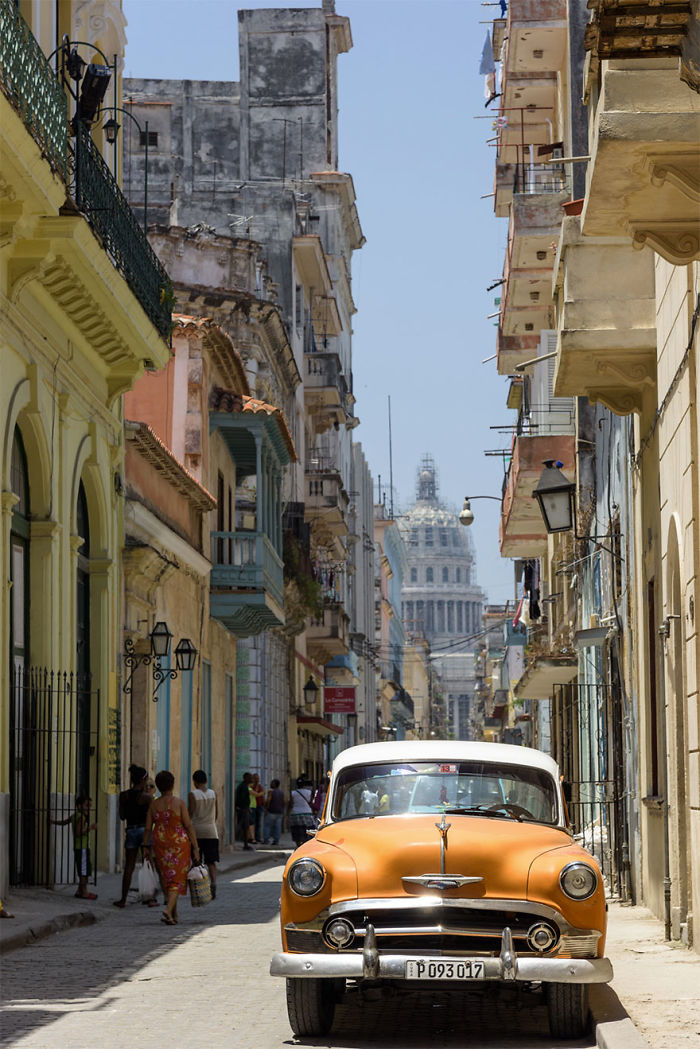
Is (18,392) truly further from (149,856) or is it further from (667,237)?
(667,237)

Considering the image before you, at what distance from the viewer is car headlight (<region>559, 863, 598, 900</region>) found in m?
8.59

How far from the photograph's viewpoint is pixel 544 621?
1463 inches

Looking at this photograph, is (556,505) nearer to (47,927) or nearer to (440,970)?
(47,927)

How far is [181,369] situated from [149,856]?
44.9 feet

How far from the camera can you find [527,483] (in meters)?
27.2

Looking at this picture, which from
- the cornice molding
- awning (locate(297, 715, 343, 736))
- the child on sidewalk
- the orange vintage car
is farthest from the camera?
awning (locate(297, 715, 343, 736))

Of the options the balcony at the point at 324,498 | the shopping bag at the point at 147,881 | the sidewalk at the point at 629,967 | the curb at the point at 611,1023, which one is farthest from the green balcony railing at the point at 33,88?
the balcony at the point at 324,498

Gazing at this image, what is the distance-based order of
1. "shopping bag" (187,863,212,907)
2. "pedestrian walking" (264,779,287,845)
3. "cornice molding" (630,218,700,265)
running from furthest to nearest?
"pedestrian walking" (264,779,287,845) < "shopping bag" (187,863,212,907) < "cornice molding" (630,218,700,265)

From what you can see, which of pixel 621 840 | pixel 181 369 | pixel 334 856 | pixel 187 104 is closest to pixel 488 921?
pixel 334 856

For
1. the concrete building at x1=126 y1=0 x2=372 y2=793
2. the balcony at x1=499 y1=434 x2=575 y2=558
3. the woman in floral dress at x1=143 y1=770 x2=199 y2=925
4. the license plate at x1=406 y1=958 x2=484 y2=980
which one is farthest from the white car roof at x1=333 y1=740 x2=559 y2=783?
the concrete building at x1=126 y1=0 x2=372 y2=793

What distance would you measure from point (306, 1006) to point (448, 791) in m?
1.61

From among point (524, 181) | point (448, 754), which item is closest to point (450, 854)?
point (448, 754)

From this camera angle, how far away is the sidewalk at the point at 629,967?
818 cm

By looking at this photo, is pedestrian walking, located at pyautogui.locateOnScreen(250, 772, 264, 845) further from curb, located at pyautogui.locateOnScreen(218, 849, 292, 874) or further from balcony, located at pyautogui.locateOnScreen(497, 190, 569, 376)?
balcony, located at pyautogui.locateOnScreen(497, 190, 569, 376)
